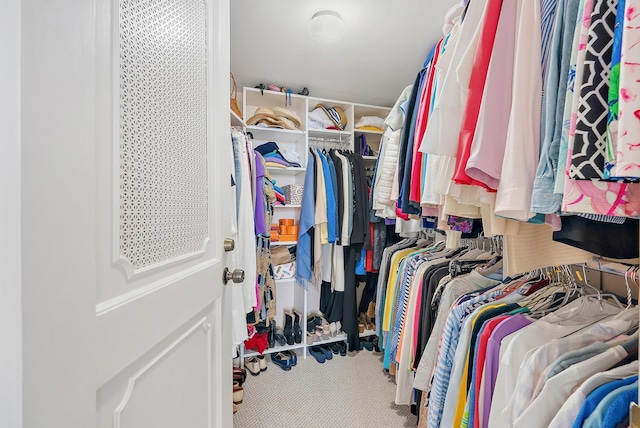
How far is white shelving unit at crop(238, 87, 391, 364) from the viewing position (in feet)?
7.12

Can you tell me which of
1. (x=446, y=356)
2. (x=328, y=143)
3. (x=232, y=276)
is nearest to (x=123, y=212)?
(x=232, y=276)

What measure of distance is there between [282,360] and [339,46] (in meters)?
2.11

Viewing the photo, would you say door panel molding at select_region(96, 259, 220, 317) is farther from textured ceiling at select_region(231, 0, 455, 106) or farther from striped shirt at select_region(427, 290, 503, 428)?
textured ceiling at select_region(231, 0, 455, 106)

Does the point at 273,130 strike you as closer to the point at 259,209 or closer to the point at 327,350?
the point at 259,209

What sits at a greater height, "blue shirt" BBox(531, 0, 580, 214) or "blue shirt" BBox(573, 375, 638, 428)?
"blue shirt" BBox(531, 0, 580, 214)

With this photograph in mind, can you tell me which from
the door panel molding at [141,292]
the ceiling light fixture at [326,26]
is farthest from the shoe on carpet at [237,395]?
the ceiling light fixture at [326,26]

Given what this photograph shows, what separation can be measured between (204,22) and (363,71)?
4.50 ft

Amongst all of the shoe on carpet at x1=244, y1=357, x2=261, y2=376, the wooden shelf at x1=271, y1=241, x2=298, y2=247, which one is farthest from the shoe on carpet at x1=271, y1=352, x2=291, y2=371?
the wooden shelf at x1=271, y1=241, x2=298, y2=247

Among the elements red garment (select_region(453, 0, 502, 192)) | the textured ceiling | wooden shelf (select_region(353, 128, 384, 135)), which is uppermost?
the textured ceiling

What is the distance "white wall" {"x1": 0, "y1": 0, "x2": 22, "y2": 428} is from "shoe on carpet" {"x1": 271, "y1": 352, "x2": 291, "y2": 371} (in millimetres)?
1941

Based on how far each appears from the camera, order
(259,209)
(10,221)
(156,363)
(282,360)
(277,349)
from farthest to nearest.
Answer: (277,349) → (282,360) → (259,209) → (156,363) → (10,221)

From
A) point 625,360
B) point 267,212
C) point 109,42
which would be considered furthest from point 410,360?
point 109,42

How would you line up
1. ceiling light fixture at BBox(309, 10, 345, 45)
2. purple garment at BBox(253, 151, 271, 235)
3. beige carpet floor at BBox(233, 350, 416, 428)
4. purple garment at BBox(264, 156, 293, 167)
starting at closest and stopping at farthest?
1. ceiling light fixture at BBox(309, 10, 345, 45)
2. beige carpet floor at BBox(233, 350, 416, 428)
3. purple garment at BBox(253, 151, 271, 235)
4. purple garment at BBox(264, 156, 293, 167)

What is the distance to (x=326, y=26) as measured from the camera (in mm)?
1413
